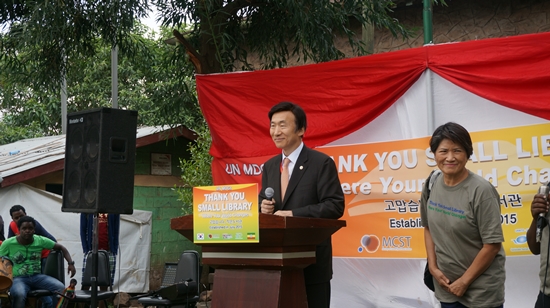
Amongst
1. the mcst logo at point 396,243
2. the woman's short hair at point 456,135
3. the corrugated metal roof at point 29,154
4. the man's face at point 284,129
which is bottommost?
the mcst logo at point 396,243

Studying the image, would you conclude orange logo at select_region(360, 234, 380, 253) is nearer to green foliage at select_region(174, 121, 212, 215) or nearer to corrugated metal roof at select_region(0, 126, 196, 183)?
green foliage at select_region(174, 121, 212, 215)

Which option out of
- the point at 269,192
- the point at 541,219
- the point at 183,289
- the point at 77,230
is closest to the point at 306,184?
the point at 269,192

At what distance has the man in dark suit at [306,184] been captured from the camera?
12.4 feet

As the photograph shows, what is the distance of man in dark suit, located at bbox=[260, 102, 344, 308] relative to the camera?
12.4 feet

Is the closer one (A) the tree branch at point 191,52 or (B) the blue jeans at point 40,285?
(A) the tree branch at point 191,52

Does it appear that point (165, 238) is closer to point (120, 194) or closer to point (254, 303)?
point (120, 194)

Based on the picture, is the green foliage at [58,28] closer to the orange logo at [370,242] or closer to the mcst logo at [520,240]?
the orange logo at [370,242]

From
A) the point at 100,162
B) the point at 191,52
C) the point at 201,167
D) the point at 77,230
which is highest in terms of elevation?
the point at 191,52

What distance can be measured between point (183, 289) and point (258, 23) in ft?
13.5

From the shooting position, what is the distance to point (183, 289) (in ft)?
24.6

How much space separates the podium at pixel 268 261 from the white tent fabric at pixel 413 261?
2.25 m

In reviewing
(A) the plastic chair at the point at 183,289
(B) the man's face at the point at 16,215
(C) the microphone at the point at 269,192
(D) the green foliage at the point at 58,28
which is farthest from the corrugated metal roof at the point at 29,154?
(C) the microphone at the point at 269,192

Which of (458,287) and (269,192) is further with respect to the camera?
(269,192)

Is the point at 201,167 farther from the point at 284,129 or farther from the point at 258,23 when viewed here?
the point at 284,129
